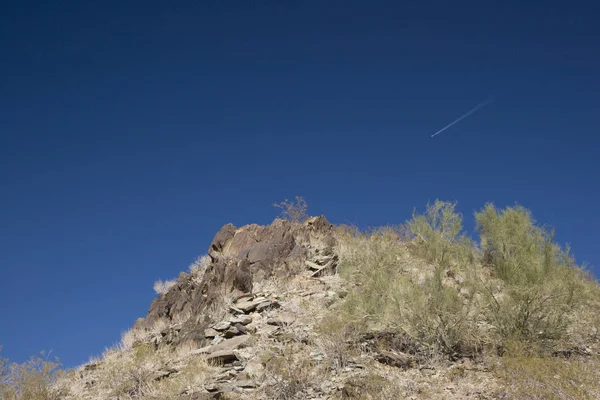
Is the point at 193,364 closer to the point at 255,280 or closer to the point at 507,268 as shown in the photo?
the point at 255,280

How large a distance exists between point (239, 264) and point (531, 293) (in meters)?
9.51

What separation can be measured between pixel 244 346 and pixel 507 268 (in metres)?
5.98

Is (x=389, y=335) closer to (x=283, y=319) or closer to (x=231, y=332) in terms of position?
(x=283, y=319)

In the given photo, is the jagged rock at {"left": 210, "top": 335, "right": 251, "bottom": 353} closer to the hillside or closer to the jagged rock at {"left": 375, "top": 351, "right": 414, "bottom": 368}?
the hillside

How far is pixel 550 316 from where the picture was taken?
9.35m

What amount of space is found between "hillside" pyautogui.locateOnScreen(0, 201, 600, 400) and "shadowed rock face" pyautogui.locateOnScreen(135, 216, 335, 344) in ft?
0.47

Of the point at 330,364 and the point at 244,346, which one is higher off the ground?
the point at 244,346

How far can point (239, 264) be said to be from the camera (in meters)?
16.2

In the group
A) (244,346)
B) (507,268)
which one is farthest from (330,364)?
(507,268)

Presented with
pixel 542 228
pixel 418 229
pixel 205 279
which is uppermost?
pixel 205 279

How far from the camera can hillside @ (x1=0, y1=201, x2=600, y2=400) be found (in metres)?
8.22

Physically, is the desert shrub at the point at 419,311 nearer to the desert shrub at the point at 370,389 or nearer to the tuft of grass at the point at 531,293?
the tuft of grass at the point at 531,293

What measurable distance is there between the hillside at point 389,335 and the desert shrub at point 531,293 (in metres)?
0.03

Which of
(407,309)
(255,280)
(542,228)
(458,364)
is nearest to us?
(458,364)
